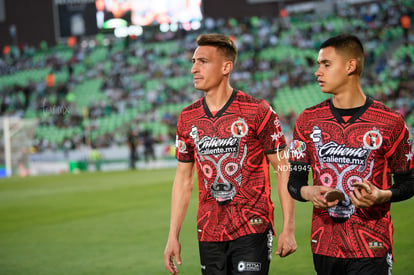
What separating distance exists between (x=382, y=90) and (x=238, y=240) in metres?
27.9

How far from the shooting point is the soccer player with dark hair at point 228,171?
13.5 ft

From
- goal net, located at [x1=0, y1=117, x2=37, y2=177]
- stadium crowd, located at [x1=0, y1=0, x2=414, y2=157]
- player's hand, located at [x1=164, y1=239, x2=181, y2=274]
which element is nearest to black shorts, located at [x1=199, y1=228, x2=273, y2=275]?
player's hand, located at [x1=164, y1=239, x2=181, y2=274]

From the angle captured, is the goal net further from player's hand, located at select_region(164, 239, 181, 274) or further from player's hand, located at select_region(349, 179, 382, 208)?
player's hand, located at select_region(349, 179, 382, 208)

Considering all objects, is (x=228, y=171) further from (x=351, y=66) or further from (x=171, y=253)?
(x=351, y=66)

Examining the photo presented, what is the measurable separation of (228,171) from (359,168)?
96 cm

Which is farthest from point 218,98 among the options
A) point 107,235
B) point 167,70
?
point 167,70

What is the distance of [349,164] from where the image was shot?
3680 mm

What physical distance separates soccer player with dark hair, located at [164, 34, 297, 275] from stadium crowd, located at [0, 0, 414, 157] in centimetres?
2410

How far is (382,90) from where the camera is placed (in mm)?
30375

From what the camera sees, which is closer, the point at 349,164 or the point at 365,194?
the point at 365,194

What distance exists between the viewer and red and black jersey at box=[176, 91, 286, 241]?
4156 millimetres

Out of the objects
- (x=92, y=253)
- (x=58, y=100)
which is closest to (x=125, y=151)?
(x=58, y=100)

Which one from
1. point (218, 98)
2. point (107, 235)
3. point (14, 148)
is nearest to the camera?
point (218, 98)

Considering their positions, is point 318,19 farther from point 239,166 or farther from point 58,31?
point 239,166
